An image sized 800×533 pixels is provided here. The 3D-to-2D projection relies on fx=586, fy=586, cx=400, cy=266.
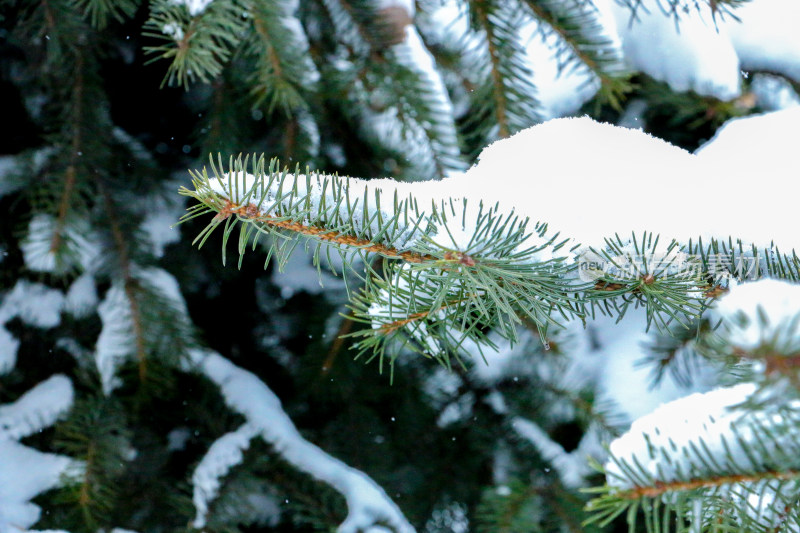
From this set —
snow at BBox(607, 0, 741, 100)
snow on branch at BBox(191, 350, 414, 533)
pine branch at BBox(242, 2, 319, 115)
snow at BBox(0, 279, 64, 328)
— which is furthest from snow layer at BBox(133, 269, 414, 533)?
snow at BBox(607, 0, 741, 100)

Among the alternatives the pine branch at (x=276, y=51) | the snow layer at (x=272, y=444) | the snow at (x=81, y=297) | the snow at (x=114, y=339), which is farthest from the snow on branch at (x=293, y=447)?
the pine branch at (x=276, y=51)

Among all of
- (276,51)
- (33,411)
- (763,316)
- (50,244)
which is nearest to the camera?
(763,316)

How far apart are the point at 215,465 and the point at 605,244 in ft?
2.97

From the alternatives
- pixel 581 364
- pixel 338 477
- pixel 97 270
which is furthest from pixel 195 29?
A: pixel 581 364

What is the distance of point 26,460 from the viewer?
1.15 m

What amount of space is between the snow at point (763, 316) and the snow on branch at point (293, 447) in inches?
37.1

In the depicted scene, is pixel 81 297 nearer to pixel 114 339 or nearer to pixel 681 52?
pixel 114 339

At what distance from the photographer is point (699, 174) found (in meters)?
0.53

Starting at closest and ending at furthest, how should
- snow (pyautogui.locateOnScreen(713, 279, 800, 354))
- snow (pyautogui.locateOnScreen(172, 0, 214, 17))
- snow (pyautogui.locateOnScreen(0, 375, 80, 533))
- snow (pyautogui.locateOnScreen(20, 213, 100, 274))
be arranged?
1. snow (pyautogui.locateOnScreen(713, 279, 800, 354))
2. snow (pyautogui.locateOnScreen(172, 0, 214, 17))
3. snow (pyautogui.locateOnScreen(20, 213, 100, 274))
4. snow (pyautogui.locateOnScreen(0, 375, 80, 533))

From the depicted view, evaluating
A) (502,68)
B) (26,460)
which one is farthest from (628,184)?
(26,460)

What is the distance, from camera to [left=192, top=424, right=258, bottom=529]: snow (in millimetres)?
1066

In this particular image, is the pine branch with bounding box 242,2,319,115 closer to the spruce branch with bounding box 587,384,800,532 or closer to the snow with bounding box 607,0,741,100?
the snow with bounding box 607,0,741,100

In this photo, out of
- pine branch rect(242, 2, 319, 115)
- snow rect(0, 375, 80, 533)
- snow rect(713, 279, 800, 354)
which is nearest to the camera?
snow rect(713, 279, 800, 354)

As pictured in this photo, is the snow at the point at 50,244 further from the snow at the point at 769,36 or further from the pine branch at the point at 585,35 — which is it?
the snow at the point at 769,36
